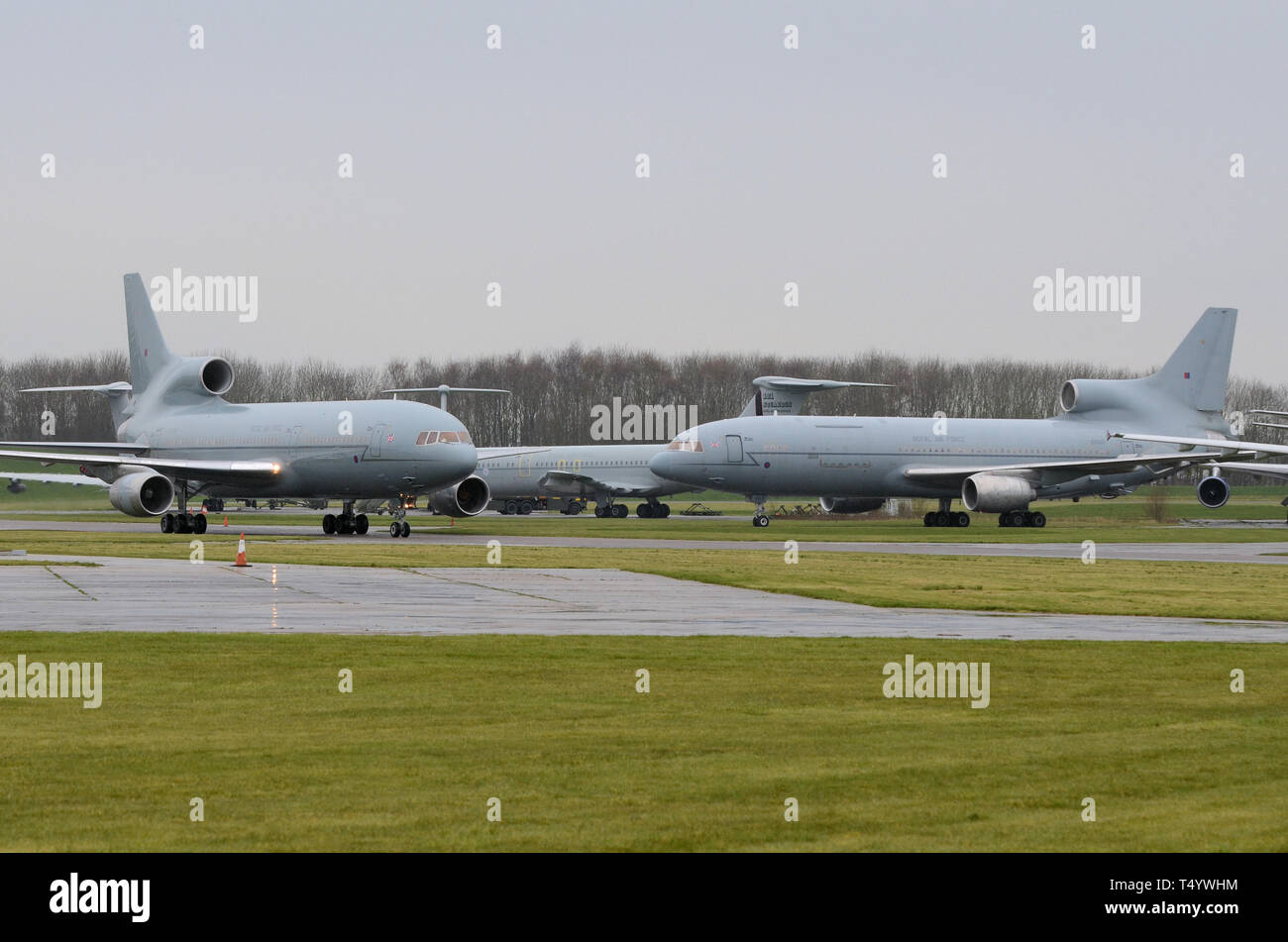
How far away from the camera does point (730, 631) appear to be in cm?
2020

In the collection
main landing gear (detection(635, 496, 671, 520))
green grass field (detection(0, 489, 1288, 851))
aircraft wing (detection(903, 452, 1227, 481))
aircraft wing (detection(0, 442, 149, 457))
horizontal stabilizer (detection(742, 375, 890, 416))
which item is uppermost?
horizontal stabilizer (detection(742, 375, 890, 416))

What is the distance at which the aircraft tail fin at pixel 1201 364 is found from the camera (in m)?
73.2

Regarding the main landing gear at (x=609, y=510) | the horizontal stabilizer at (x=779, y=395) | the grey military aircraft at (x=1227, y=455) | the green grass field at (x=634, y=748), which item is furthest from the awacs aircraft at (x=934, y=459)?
the green grass field at (x=634, y=748)

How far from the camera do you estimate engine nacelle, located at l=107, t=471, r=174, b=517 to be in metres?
54.8

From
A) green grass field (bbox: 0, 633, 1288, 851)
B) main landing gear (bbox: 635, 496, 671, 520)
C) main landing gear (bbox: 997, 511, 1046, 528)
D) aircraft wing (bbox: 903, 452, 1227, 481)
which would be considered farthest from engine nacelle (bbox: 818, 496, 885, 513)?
green grass field (bbox: 0, 633, 1288, 851)

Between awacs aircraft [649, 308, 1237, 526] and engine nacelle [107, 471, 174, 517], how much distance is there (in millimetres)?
21852

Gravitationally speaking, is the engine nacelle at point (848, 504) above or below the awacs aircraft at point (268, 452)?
below

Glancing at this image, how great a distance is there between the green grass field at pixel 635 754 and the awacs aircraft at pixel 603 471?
232 feet

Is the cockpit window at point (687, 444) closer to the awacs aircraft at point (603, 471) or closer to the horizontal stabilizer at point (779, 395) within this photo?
the awacs aircraft at point (603, 471)

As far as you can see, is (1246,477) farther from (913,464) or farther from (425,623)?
(425,623)

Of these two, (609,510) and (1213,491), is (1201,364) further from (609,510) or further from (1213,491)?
(609,510)

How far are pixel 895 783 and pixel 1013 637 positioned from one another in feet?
32.2

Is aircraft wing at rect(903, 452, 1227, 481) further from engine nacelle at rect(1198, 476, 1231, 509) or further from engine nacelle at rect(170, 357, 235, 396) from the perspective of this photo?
engine nacelle at rect(170, 357, 235, 396)

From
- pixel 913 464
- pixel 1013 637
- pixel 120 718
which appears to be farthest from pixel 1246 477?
pixel 120 718
